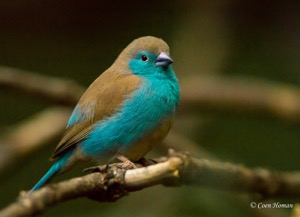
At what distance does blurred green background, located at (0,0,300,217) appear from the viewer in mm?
6184

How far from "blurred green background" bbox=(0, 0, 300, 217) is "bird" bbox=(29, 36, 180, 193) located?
1738 millimetres

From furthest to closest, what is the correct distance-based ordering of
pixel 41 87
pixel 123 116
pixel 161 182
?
pixel 41 87
pixel 123 116
pixel 161 182

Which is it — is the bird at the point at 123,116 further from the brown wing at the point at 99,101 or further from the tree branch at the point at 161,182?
the tree branch at the point at 161,182

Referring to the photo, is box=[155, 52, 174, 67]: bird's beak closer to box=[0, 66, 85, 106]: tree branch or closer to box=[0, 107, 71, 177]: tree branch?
box=[0, 66, 85, 106]: tree branch

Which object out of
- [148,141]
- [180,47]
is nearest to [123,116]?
[148,141]

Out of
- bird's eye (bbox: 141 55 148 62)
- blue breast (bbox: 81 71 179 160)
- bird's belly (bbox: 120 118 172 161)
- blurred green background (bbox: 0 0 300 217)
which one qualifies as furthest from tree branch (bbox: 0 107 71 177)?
bird's belly (bbox: 120 118 172 161)

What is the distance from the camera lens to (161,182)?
8.87 feet

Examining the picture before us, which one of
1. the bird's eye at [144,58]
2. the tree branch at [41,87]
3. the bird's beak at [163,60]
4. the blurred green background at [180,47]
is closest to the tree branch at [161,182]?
the bird's beak at [163,60]

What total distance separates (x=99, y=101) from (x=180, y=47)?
2.59 metres

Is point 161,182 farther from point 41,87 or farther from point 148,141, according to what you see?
point 41,87

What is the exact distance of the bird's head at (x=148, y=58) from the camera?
3.89 metres

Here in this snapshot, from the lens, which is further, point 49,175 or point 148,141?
point 49,175

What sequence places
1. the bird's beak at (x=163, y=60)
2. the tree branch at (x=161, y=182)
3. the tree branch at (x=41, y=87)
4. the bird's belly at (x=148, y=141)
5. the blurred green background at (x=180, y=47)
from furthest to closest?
the blurred green background at (x=180, y=47) → the tree branch at (x=41, y=87) → the bird's beak at (x=163, y=60) → the bird's belly at (x=148, y=141) → the tree branch at (x=161, y=182)

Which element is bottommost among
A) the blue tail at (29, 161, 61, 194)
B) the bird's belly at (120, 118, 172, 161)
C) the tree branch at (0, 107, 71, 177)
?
the tree branch at (0, 107, 71, 177)
